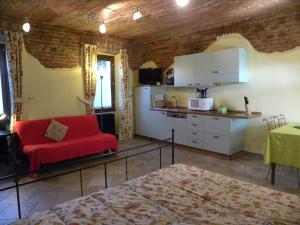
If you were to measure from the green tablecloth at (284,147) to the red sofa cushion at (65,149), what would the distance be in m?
2.71

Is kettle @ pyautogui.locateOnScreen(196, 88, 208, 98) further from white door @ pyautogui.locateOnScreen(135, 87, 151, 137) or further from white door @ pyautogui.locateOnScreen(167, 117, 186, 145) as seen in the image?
white door @ pyautogui.locateOnScreen(135, 87, 151, 137)

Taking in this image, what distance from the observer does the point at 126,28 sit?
4906mm

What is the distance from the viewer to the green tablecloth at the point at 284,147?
9.52ft

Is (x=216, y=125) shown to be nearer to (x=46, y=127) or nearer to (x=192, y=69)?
(x=192, y=69)

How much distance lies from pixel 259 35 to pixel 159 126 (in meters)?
2.83

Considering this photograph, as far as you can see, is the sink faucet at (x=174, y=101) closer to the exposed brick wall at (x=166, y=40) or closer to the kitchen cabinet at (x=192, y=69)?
the kitchen cabinet at (x=192, y=69)

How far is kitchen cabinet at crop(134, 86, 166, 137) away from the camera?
5.80 metres

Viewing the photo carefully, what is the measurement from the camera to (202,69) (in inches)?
189

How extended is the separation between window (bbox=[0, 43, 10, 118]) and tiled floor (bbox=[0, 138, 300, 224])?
1.55 meters

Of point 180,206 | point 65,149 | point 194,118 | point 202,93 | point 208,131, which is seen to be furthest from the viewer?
point 202,93

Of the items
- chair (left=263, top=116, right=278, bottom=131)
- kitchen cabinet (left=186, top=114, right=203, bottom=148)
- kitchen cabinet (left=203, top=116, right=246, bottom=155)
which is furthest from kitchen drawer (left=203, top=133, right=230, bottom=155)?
chair (left=263, top=116, right=278, bottom=131)

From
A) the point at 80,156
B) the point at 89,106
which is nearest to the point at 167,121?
the point at 89,106

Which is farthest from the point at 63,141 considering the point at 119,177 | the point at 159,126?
the point at 159,126

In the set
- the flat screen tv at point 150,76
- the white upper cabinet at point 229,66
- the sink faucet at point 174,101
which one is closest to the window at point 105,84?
the flat screen tv at point 150,76
